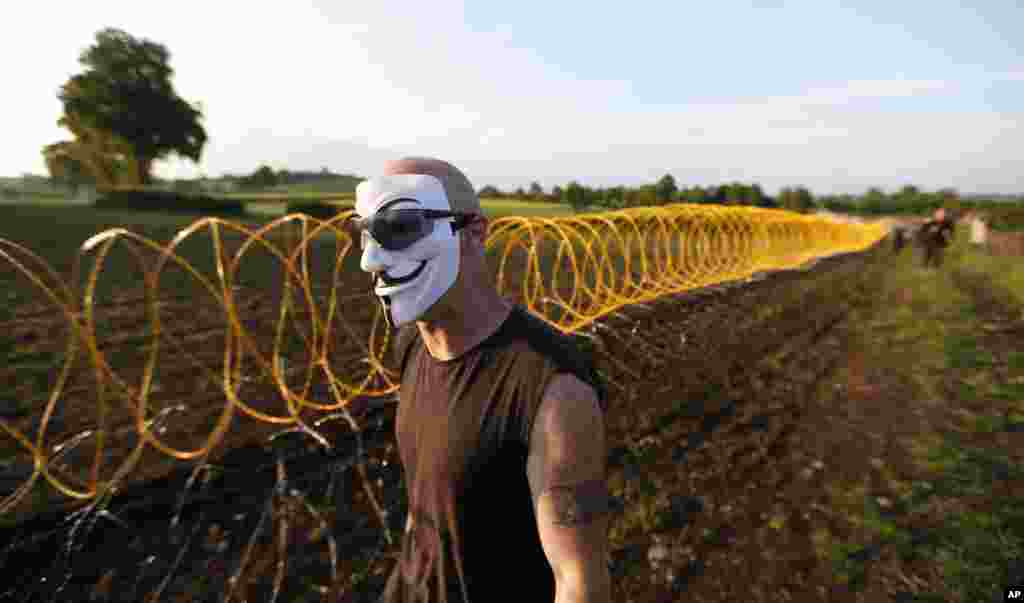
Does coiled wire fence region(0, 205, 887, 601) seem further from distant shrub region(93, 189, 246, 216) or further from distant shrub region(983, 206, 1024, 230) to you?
distant shrub region(983, 206, 1024, 230)

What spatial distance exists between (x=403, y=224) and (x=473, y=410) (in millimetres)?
569

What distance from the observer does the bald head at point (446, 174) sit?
1.43 meters

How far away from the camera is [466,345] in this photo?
1425 millimetres

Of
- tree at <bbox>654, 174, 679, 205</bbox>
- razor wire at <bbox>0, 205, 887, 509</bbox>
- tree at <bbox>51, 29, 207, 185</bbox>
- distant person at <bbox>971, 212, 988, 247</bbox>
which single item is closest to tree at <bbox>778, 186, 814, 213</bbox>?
razor wire at <bbox>0, 205, 887, 509</bbox>

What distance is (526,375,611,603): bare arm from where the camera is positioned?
1.18 metres

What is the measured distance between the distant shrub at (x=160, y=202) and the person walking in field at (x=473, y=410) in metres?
40.9

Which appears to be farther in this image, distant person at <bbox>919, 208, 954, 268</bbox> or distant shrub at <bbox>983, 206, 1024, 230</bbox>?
distant shrub at <bbox>983, 206, 1024, 230</bbox>

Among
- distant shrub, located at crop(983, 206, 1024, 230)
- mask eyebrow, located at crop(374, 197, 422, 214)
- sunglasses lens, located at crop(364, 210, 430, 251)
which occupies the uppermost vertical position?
mask eyebrow, located at crop(374, 197, 422, 214)

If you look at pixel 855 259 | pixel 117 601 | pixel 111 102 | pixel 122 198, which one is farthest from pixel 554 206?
pixel 111 102

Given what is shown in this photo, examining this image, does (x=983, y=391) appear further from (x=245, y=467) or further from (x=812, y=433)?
(x=245, y=467)

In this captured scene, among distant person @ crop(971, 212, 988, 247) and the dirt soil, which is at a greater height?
distant person @ crop(971, 212, 988, 247)

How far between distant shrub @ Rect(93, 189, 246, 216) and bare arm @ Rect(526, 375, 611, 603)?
41372mm

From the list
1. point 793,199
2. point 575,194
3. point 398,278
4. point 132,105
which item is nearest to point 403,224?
point 398,278

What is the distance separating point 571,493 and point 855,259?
2982 cm
